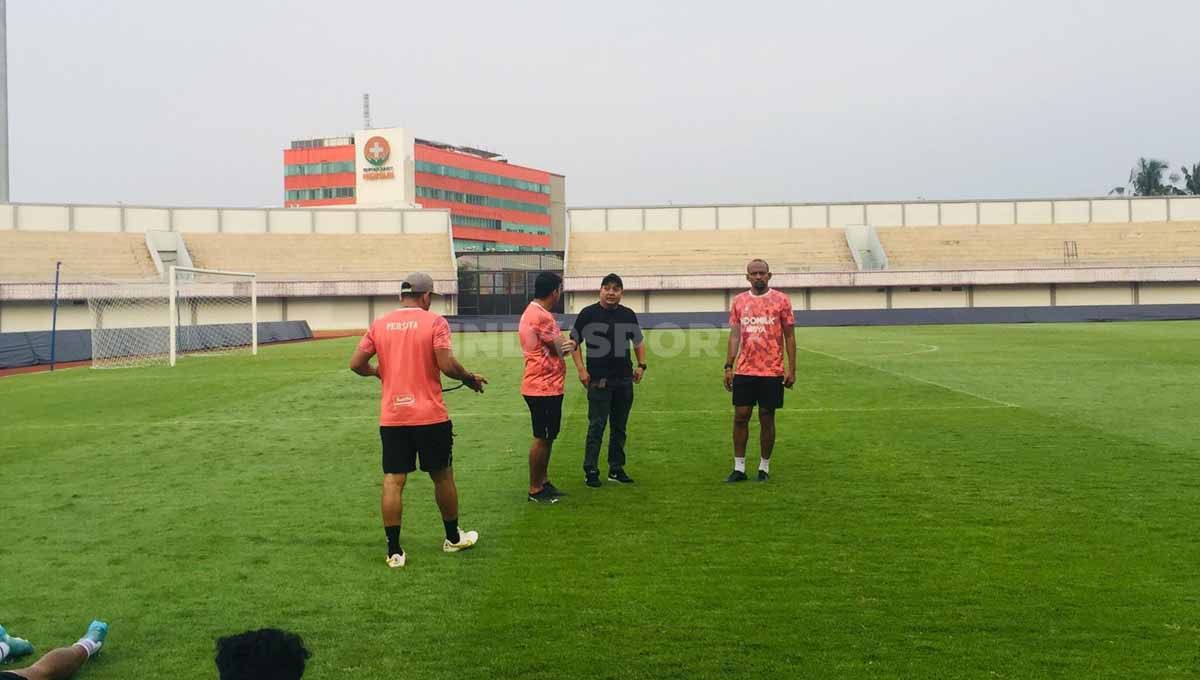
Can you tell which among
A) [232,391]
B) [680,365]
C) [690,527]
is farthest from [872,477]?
[680,365]

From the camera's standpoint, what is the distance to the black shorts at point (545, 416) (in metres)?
A: 8.35

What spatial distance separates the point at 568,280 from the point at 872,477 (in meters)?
51.8

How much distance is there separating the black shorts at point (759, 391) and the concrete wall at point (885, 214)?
58.1 meters

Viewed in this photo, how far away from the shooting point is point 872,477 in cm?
933

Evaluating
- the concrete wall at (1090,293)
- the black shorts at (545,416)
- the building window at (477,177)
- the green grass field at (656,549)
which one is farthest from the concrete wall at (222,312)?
the building window at (477,177)

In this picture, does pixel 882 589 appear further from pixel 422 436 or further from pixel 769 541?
pixel 422 436

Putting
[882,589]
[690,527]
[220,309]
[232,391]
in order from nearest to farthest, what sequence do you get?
[882,589]
[690,527]
[232,391]
[220,309]

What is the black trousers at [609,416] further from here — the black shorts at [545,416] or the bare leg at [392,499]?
the bare leg at [392,499]

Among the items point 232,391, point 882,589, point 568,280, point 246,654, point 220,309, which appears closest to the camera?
point 246,654

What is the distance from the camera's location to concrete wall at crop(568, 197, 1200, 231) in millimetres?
63750

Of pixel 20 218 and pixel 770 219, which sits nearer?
pixel 20 218

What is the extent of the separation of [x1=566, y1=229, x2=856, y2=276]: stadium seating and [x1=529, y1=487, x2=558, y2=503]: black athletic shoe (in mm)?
52290

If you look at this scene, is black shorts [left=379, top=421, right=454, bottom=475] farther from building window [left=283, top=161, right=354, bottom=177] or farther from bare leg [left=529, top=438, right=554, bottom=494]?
building window [left=283, top=161, right=354, bottom=177]

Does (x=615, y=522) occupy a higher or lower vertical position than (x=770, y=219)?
lower
